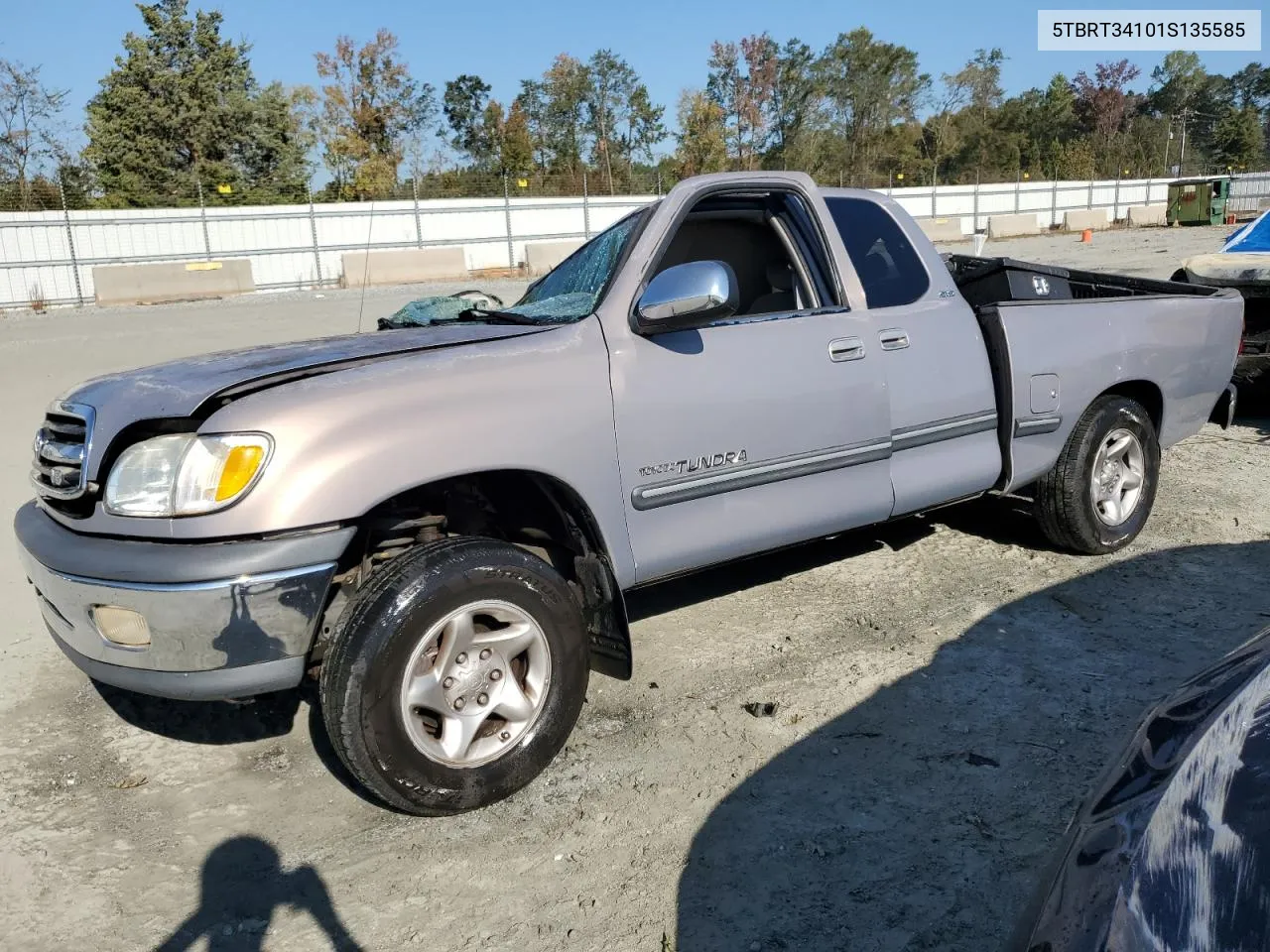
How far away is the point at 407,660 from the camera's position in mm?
2828

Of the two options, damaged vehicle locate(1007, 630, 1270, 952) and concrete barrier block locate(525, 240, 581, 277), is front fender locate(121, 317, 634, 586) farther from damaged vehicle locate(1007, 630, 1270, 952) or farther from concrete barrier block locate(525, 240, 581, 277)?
concrete barrier block locate(525, 240, 581, 277)

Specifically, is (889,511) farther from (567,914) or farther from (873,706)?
(567,914)

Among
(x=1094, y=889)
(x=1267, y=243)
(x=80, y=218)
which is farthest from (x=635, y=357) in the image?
(x=80, y=218)

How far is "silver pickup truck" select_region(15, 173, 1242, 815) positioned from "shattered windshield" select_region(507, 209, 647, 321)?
0.08 feet

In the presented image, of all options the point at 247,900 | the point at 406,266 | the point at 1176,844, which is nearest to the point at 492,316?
the point at 247,900

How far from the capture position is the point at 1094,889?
4.52 feet

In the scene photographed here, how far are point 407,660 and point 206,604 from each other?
0.55 meters

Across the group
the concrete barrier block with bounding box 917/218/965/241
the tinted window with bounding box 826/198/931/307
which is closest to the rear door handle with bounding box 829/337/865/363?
the tinted window with bounding box 826/198/931/307

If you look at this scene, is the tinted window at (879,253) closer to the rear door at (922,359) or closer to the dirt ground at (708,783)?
the rear door at (922,359)

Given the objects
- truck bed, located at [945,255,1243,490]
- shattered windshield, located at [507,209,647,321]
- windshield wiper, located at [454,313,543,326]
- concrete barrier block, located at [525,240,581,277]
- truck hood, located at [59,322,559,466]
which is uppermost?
concrete barrier block, located at [525,240,581,277]

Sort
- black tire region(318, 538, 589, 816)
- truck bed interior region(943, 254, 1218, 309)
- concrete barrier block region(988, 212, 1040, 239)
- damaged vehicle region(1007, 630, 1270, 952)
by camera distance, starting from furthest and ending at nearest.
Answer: concrete barrier block region(988, 212, 1040, 239) < truck bed interior region(943, 254, 1218, 309) < black tire region(318, 538, 589, 816) < damaged vehicle region(1007, 630, 1270, 952)

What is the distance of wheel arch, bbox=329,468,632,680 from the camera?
3.09 metres

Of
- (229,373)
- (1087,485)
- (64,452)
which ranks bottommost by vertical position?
(1087,485)

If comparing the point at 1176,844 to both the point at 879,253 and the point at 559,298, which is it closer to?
the point at 559,298
